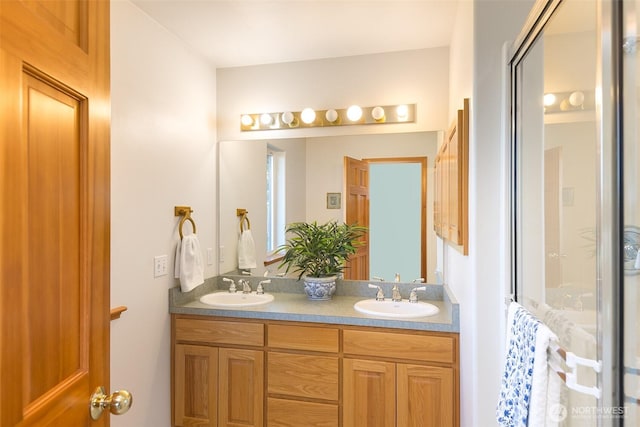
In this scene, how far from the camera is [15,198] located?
651 millimetres

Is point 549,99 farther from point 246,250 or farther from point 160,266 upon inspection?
point 246,250

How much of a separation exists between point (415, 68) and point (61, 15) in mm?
2176

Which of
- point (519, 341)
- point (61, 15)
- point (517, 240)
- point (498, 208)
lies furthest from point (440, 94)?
point (61, 15)

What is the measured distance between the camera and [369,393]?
202 centimetres

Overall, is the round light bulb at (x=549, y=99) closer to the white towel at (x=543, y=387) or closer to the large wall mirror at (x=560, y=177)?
the large wall mirror at (x=560, y=177)

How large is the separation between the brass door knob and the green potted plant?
5.18 feet

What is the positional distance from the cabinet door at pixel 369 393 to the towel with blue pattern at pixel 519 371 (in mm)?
907

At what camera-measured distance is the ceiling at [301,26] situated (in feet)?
6.48

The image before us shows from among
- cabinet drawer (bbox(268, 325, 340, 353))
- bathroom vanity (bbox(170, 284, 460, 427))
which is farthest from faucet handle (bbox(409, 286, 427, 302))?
cabinet drawer (bbox(268, 325, 340, 353))

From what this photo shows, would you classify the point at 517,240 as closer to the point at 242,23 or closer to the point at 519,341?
the point at 519,341

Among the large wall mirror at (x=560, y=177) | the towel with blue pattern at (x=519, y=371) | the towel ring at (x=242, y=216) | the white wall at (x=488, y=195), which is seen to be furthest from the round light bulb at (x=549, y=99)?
the towel ring at (x=242, y=216)

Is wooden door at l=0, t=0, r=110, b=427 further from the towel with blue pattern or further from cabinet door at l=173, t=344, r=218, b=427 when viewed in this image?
cabinet door at l=173, t=344, r=218, b=427

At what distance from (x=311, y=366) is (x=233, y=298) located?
785mm

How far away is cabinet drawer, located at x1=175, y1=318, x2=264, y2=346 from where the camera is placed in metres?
2.19
